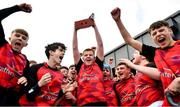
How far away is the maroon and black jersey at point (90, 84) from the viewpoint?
5441mm

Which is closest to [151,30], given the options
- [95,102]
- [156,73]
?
[156,73]

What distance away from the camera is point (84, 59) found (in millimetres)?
5980

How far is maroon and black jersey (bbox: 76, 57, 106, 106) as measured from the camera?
5441mm

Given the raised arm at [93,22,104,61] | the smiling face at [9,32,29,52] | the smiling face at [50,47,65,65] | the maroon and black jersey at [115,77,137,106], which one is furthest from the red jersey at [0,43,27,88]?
the maroon and black jersey at [115,77,137,106]

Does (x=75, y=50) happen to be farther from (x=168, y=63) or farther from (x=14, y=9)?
(x=168, y=63)

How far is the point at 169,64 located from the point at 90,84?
2001mm

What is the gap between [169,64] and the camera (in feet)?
12.5

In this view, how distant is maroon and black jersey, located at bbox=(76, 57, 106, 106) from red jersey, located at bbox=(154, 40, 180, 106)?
175 cm

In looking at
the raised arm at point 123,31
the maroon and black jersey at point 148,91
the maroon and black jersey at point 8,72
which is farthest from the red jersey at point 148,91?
the maroon and black jersey at point 8,72

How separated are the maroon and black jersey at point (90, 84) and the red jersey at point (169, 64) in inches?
69.0

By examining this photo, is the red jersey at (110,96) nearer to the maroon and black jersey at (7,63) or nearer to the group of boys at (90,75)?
the group of boys at (90,75)

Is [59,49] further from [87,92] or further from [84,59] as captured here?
[87,92]

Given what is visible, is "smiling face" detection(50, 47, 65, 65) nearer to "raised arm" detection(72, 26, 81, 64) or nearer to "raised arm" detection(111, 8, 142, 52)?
"raised arm" detection(72, 26, 81, 64)

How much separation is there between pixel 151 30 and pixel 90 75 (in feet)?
5.72
